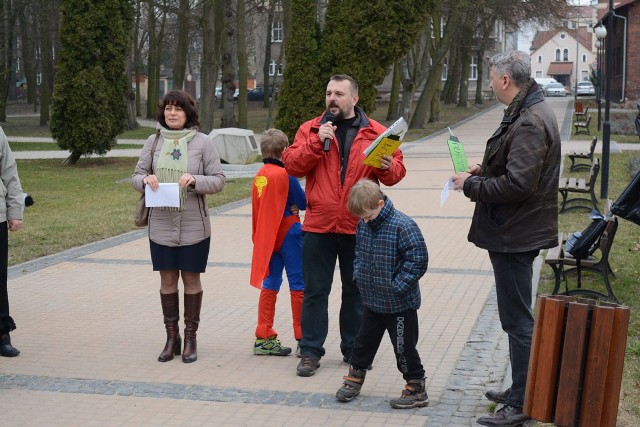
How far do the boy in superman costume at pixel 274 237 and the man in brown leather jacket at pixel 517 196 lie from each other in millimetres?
1854

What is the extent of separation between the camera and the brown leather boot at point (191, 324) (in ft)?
22.0

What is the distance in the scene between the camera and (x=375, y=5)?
2638 centimetres

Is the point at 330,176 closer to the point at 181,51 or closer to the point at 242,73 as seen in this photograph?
the point at 181,51

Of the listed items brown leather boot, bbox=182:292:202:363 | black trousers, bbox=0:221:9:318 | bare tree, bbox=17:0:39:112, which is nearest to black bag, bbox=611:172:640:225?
brown leather boot, bbox=182:292:202:363

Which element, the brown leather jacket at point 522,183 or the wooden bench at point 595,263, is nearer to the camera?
the brown leather jacket at point 522,183

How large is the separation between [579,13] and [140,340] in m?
41.3

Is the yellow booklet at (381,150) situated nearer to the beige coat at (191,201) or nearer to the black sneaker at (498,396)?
the beige coat at (191,201)

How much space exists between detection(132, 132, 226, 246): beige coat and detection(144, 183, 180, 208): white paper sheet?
0.47ft

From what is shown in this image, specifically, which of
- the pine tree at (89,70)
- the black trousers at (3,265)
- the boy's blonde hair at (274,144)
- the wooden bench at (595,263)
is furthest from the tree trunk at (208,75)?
the boy's blonde hair at (274,144)

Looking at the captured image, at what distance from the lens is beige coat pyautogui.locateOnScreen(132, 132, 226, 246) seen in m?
6.51

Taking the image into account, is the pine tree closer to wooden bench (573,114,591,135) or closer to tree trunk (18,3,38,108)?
wooden bench (573,114,591,135)

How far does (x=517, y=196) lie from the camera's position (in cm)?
495

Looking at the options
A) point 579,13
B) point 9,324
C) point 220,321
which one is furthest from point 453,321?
point 579,13

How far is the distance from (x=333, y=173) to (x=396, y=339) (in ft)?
3.77
